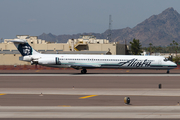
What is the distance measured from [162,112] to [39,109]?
7.34 metres

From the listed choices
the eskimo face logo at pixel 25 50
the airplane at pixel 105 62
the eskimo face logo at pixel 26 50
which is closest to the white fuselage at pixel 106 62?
the airplane at pixel 105 62

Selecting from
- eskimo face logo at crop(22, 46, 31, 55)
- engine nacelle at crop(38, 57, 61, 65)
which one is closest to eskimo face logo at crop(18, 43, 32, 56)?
eskimo face logo at crop(22, 46, 31, 55)

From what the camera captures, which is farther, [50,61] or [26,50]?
[26,50]

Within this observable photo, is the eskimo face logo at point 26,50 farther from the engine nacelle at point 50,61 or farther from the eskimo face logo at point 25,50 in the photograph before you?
the engine nacelle at point 50,61

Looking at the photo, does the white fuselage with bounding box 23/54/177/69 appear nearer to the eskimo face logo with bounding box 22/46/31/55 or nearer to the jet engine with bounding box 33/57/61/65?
the jet engine with bounding box 33/57/61/65

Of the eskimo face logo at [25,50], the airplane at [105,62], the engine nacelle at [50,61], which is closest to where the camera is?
the airplane at [105,62]

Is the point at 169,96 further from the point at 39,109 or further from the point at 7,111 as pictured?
the point at 7,111

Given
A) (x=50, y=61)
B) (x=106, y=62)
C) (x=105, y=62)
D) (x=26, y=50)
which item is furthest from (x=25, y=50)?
(x=106, y=62)

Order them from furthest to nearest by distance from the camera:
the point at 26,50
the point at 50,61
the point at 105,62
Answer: the point at 26,50 < the point at 50,61 < the point at 105,62

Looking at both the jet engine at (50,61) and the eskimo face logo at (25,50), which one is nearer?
the jet engine at (50,61)

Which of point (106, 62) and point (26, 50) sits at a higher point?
point (26, 50)

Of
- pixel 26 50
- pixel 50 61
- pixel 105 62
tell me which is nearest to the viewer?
pixel 105 62

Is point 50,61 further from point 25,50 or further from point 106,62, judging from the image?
point 106,62

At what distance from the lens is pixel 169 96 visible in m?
20.2
